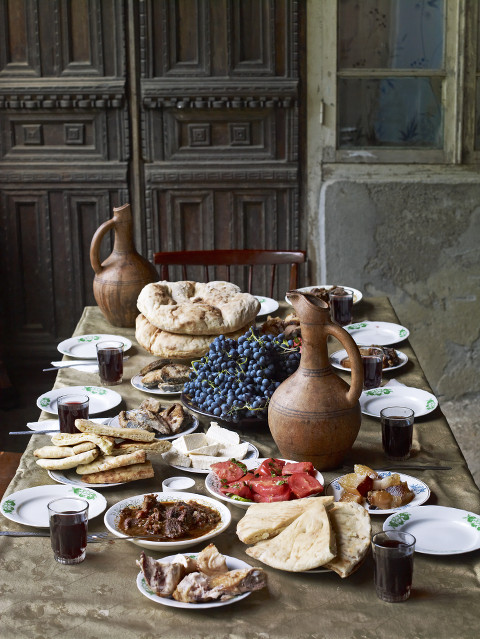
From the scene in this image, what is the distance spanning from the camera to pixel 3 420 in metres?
4.05

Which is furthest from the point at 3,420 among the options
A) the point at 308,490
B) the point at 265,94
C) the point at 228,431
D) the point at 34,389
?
the point at 308,490

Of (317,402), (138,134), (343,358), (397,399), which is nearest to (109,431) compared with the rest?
(317,402)

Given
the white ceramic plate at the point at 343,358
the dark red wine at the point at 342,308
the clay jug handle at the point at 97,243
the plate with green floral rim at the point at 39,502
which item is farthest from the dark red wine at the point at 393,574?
the clay jug handle at the point at 97,243

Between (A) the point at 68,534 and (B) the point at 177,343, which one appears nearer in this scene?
(A) the point at 68,534

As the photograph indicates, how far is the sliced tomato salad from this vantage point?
1476mm

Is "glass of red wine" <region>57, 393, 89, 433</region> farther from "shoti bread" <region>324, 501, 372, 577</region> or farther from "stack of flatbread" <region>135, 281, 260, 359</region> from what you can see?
"shoti bread" <region>324, 501, 372, 577</region>

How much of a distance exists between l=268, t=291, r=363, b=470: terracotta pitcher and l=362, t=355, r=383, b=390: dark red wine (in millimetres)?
468

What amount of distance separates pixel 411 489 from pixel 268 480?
0.27m

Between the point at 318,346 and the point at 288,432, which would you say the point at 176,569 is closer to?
the point at 288,432

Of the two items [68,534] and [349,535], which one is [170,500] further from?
[349,535]

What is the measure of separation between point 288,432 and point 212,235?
8.46 ft

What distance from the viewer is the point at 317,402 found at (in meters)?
1.61

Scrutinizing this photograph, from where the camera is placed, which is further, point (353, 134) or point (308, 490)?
point (353, 134)

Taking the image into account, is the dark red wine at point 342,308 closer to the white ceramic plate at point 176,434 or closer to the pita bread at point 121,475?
the white ceramic plate at point 176,434
